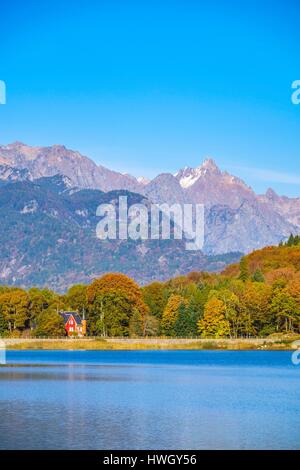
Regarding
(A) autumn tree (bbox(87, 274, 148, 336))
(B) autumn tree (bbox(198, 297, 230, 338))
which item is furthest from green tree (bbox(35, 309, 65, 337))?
(B) autumn tree (bbox(198, 297, 230, 338))

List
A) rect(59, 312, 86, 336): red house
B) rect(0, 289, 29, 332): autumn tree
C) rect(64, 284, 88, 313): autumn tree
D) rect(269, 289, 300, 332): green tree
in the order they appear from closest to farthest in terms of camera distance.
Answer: rect(269, 289, 300, 332): green tree < rect(0, 289, 29, 332): autumn tree < rect(59, 312, 86, 336): red house < rect(64, 284, 88, 313): autumn tree

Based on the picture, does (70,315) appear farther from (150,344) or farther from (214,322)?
(214,322)

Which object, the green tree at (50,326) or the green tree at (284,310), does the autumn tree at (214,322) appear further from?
Result: the green tree at (50,326)

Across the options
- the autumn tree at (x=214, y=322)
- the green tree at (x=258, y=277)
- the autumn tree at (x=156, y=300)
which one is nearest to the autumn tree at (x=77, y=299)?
the autumn tree at (x=156, y=300)

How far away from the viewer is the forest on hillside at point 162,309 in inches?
5472

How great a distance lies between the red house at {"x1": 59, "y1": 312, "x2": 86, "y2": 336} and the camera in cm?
16038

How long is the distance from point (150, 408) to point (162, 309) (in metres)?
110

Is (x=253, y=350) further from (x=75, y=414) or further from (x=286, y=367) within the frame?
(x=75, y=414)

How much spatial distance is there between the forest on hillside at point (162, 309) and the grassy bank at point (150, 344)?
4382 millimetres

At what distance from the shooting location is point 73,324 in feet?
541

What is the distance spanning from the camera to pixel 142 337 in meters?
144

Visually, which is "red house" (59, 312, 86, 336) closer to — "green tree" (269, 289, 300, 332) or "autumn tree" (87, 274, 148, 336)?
"autumn tree" (87, 274, 148, 336)

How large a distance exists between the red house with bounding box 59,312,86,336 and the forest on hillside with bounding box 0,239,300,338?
208 cm
